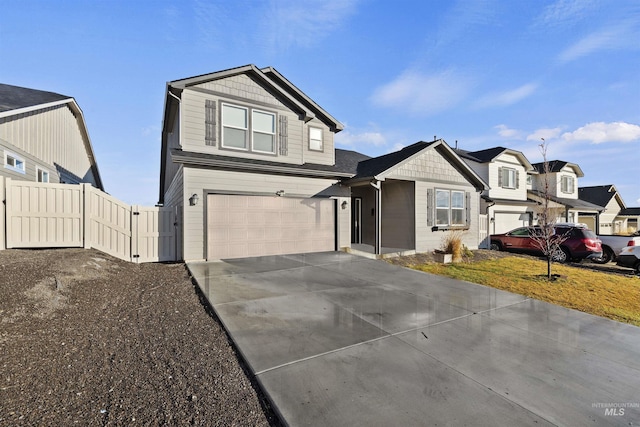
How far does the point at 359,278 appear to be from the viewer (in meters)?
7.14

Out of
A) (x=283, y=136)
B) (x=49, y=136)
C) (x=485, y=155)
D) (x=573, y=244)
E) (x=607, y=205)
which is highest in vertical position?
(x=485, y=155)

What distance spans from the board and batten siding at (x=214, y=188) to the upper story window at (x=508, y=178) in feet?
50.1

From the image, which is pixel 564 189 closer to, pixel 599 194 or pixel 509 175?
pixel 509 175

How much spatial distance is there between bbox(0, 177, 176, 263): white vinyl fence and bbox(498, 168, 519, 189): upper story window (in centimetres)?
2030

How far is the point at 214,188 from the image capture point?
29.1ft

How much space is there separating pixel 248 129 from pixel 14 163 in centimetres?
773

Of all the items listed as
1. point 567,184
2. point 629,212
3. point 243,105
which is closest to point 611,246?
point 567,184

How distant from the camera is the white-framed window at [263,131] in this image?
10148 millimetres

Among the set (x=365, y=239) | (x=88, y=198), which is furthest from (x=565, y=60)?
(x=88, y=198)

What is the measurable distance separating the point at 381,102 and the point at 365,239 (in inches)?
307

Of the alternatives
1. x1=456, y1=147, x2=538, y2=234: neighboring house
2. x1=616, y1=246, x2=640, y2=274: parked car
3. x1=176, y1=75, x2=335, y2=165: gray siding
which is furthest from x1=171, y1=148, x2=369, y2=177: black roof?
x1=456, y1=147, x2=538, y2=234: neighboring house

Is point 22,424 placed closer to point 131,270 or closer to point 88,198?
point 131,270

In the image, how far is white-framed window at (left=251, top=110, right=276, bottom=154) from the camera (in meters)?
10.1

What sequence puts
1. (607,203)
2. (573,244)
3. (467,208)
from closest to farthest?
(573,244), (467,208), (607,203)
